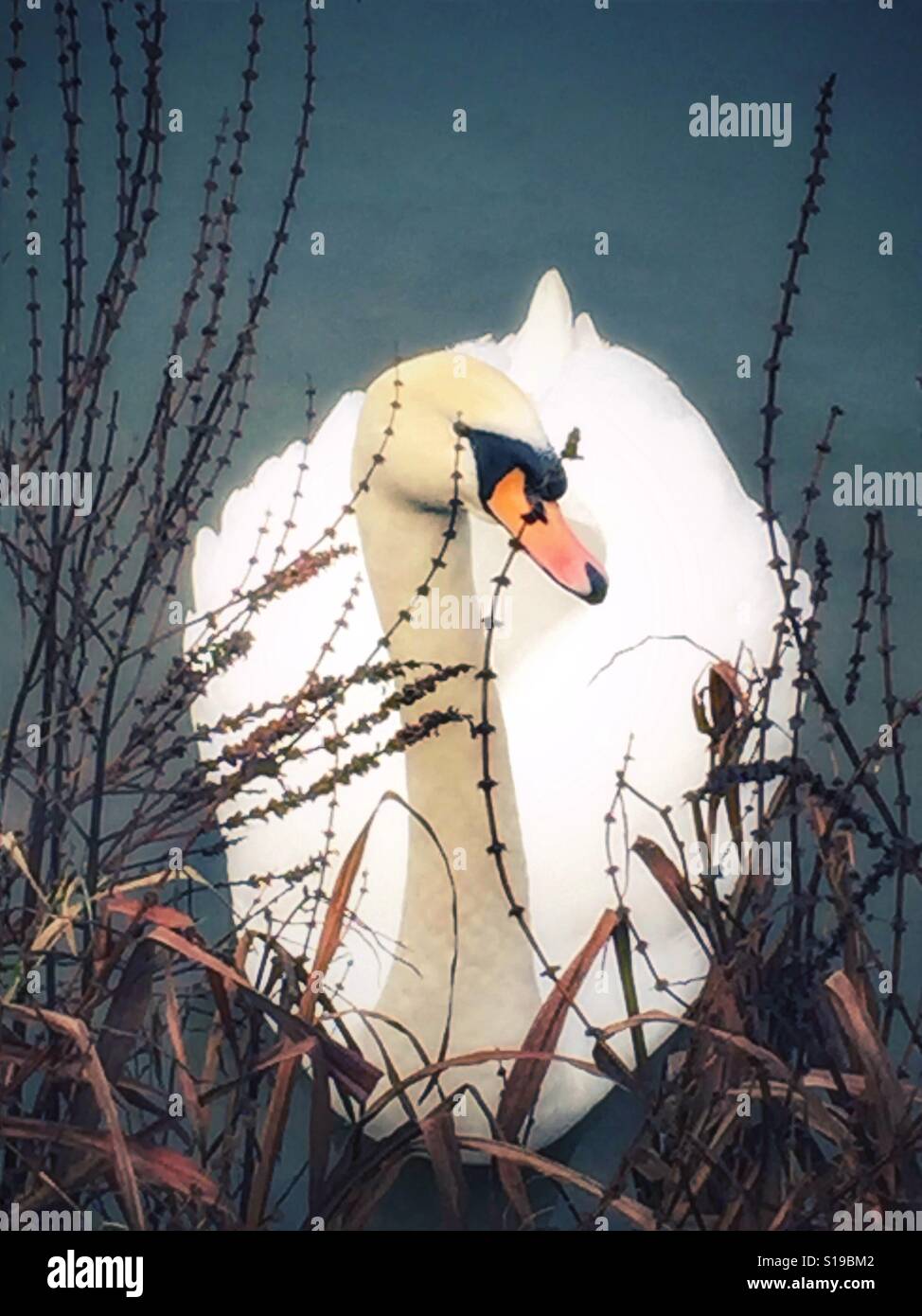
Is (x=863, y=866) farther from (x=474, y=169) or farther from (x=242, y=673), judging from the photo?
(x=474, y=169)

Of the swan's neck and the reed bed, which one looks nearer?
the reed bed

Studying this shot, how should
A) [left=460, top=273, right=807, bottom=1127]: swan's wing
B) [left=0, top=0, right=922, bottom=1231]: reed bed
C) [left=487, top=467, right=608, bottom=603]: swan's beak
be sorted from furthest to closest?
1. [left=460, top=273, right=807, bottom=1127]: swan's wing
2. [left=487, top=467, right=608, bottom=603]: swan's beak
3. [left=0, top=0, right=922, bottom=1231]: reed bed

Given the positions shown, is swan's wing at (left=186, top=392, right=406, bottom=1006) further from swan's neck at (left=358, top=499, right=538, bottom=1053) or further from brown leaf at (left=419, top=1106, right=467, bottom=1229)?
brown leaf at (left=419, top=1106, right=467, bottom=1229)

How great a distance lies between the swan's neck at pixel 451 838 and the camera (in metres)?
1.81

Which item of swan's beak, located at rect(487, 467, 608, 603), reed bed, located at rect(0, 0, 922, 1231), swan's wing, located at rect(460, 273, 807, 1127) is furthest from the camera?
swan's wing, located at rect(460, 273, 807, 1127)

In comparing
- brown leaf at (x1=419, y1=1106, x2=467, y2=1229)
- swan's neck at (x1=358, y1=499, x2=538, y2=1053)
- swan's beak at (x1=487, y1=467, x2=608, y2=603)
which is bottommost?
brown leaf at (x1=419, y1=1106, x2=467, y2=1229)

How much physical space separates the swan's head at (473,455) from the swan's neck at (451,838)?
42 millimetres

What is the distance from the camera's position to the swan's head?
175cm

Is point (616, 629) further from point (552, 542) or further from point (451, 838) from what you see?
point (451, 838)

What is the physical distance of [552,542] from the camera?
1744 mm

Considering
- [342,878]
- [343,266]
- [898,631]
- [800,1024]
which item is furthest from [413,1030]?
[343,266]

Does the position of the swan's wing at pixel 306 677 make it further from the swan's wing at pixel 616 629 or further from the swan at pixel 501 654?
the swan's wing at pixel 616 629

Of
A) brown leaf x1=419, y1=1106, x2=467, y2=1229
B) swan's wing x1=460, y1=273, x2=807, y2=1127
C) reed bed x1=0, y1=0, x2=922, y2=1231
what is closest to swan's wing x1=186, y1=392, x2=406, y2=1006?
swan's wing x1=460, y1=273, x2=807, y2=1127

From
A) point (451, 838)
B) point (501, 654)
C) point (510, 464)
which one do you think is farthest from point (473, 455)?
point (451, 838)
